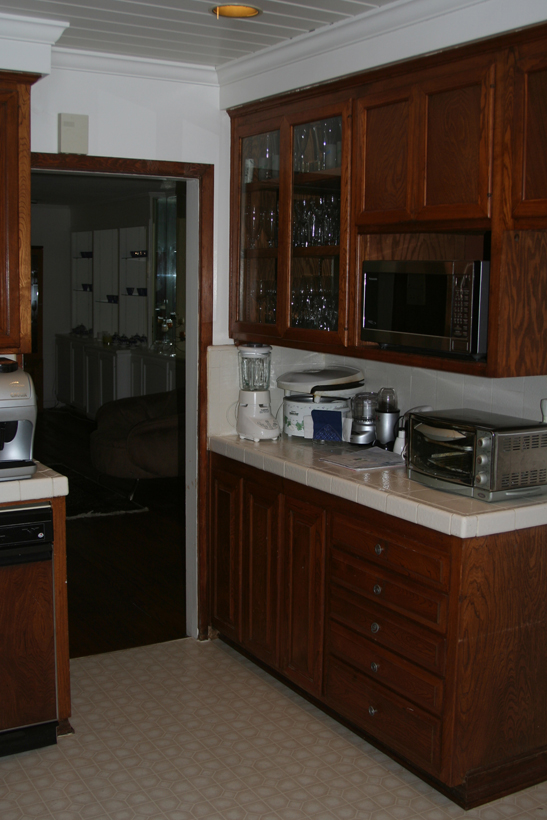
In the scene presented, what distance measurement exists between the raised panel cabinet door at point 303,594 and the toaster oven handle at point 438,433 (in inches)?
20.5

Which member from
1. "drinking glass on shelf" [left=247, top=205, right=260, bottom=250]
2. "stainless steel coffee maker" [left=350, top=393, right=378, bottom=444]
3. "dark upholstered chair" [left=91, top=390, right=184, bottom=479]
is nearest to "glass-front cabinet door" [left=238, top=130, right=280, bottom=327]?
Result: "drinking glass on shelf" [left=247, top=205, right=260, bottom=250]

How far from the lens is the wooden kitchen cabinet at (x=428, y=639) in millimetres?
2607

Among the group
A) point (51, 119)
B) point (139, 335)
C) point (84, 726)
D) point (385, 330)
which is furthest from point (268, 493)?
point (139, 335)

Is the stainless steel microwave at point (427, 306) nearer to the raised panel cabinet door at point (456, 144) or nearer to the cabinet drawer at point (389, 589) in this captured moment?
the raised panel cabinet door at point (456, 144)

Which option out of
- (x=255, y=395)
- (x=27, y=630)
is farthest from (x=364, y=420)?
(x=27, y=630)

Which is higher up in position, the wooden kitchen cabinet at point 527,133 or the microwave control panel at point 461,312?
the wooden kitchen cabinet at point 527,133

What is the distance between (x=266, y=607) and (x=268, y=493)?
1.61 ft

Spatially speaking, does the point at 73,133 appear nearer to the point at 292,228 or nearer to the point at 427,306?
the point at 292,228

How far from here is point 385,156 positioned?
2953 mm

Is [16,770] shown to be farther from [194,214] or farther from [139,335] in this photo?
[139,335]

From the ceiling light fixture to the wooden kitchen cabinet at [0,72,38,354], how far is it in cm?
75

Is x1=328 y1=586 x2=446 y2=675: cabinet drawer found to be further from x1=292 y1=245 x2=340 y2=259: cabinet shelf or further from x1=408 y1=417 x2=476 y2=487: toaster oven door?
x1=292 y1=245 x2=340 y2=259: cabinet shelf

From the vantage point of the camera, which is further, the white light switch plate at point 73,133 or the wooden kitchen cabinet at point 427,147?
the white light switch plate at point 73,133

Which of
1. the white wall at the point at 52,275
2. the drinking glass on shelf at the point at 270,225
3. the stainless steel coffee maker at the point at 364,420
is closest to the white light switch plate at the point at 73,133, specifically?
the drinking glass on shelf at the point at 270,225
